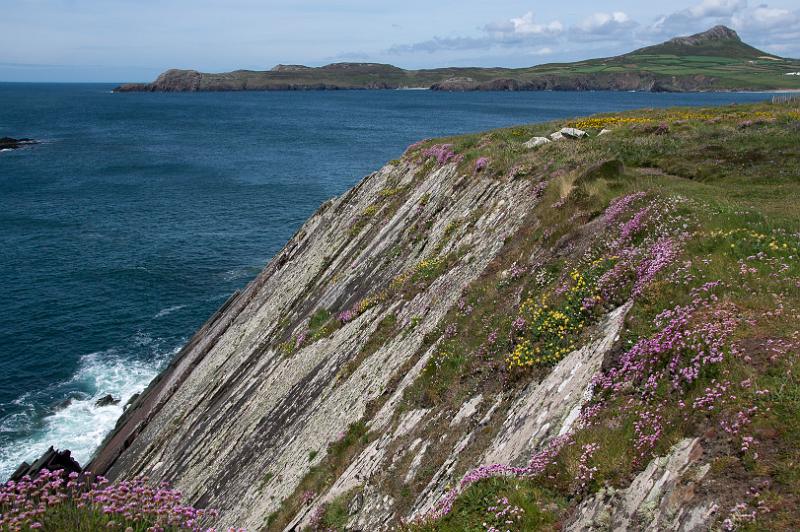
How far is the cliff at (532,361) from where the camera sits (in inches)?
369

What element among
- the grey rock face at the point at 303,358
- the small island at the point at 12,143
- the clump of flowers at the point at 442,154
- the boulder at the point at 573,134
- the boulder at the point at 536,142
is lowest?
the grey rock face at the point at 303,358

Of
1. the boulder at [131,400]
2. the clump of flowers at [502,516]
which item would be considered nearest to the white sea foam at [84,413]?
the boulder at [131,400]

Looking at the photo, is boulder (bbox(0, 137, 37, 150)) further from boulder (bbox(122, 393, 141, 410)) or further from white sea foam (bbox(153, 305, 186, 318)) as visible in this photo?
boulder (bbox(122, 393, 141, 410))

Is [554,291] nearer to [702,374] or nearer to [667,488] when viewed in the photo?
[702,374]

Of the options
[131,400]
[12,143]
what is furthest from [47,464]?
[12,143]

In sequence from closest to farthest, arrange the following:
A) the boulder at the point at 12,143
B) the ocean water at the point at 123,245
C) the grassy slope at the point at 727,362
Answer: the grassy slope at the point at 727,362 < the ocean water at the point at 123,245 < the boulder at the point at 12,143

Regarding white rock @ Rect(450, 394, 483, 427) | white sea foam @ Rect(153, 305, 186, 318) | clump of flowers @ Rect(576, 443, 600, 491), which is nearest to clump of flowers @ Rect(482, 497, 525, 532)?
clump of flowers @ Rect(576, 443, 600, 491)

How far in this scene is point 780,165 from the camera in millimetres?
23391

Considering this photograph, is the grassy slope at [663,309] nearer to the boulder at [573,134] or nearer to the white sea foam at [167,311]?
the boulder at [573,134]

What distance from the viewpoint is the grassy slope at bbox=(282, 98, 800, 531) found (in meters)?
8.57

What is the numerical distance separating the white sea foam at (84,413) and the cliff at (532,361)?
6126 millimetres

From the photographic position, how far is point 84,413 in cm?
4297

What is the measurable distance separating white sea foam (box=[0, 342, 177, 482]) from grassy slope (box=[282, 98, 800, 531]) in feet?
98.3

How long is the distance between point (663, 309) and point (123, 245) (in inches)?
2827
